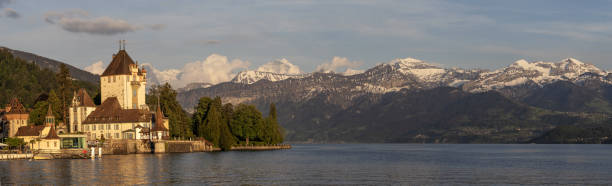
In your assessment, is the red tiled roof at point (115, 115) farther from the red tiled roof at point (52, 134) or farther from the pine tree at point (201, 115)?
the pine tree at point (201, 115)

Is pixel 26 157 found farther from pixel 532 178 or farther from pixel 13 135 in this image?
pixel 532 178

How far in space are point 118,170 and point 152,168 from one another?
5837mm

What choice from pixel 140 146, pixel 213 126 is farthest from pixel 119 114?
pixel 213 126

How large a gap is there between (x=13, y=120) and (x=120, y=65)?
3090 cm

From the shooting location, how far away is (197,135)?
190 meters

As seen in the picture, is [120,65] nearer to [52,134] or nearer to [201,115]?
[201,115]

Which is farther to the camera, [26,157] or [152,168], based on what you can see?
[26,157]

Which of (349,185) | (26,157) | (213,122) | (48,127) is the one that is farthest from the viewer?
(213,122)

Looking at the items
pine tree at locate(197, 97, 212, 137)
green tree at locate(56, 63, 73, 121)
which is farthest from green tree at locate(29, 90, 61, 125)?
pine tree at locate(197, 97, 212, 137)

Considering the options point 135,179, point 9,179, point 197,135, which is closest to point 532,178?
point 135,179

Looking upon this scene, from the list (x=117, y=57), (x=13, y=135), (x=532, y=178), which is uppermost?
(x=117, y=57)

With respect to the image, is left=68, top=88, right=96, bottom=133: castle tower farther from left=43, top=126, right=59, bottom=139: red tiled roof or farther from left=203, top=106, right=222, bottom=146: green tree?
left=203, top=106, right=222, bottom=146: green tree

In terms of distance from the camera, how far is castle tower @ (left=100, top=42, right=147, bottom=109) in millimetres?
183875

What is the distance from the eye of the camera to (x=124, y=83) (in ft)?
603
